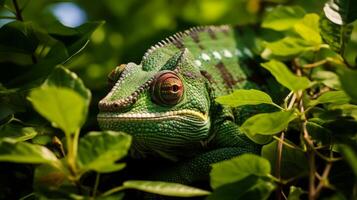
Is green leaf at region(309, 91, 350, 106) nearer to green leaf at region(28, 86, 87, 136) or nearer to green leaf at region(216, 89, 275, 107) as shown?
green leaf at region(216, 89, 275, 107)

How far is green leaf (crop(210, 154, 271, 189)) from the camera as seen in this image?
1.86m

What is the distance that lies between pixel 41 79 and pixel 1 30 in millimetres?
334

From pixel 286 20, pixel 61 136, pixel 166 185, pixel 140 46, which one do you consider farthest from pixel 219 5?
pixel 166 185

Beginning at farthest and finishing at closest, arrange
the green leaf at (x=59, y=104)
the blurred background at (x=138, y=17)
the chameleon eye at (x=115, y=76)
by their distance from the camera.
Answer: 1. the blurred background at (x=138, y=17)
2. the chameleon eye at (x=115, y=76)
3. the green leaf at (x=59, y=104)

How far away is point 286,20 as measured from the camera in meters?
2.81

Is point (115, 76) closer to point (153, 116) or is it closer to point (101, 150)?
point (153, 116)

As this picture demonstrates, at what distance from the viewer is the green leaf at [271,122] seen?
1997 mm

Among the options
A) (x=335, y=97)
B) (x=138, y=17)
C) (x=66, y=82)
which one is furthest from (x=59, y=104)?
(x=138, y=17)

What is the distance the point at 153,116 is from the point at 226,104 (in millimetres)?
636

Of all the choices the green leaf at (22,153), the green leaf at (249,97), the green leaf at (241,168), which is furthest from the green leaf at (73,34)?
the green leaf at (241,168)

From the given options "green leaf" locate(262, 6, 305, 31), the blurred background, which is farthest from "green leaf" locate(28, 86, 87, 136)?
the blurred background

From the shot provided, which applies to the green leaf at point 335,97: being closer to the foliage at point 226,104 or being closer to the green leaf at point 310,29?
the foliage at point 226,104

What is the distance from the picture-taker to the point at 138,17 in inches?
186

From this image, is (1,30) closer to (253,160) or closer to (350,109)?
(253,160)
